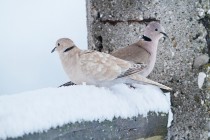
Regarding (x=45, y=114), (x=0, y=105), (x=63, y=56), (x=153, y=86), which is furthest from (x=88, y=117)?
(x=63, y=56)

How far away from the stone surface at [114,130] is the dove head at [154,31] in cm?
57

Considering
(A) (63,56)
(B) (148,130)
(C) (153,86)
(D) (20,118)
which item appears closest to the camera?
(D) (20,118)

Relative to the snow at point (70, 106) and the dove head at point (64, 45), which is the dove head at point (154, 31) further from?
the snow at point (70, 106)

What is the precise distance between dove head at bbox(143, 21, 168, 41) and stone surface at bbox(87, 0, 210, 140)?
44 mm

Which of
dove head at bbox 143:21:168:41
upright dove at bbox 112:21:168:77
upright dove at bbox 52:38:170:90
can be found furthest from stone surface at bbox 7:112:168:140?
dove head at bbox 143:21:168:41

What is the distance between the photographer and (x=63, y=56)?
2307 millimetres

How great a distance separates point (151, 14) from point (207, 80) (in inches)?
13.9

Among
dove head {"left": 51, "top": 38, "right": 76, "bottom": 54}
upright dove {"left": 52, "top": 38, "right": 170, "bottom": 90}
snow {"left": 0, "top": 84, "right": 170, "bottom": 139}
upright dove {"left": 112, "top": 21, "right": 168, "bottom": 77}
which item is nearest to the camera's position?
snow {"left": 0, "top": 84, "right": 170, "bottom": 139}

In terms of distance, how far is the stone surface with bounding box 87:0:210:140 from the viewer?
243cm

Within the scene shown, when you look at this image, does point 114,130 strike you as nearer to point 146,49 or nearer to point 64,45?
point 64,45

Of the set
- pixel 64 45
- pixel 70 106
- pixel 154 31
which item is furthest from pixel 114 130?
pixel 154 31

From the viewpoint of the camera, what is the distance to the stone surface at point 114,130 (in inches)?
61.8

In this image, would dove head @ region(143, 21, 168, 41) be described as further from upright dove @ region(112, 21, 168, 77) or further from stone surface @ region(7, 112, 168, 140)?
stone surface @ region(7, 112, 168, 140)

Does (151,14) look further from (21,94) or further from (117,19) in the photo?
(21,94)
